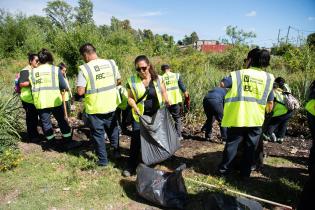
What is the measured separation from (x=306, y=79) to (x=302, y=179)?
164 inches

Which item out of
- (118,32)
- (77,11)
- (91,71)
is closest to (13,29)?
(118,32)

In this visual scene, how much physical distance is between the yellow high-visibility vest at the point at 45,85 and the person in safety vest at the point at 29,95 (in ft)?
1.25

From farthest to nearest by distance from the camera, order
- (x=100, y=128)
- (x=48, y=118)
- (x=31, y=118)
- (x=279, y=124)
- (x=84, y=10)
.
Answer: (x=84, y=10), (x=279, y=124), (x=31, y=118), (x=48, y=118), (x=100, y=128)

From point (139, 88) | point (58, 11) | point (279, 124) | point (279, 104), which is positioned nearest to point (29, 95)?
point (139, 88)

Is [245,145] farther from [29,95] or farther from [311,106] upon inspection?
[29,95]

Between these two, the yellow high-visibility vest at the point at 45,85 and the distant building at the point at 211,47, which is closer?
the yellow high-visibility vest at the point at 45,85

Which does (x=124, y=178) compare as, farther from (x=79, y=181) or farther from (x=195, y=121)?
(x=195, y=121)

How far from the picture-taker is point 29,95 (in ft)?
18.1

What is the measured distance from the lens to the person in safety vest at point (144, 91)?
402 centimetres

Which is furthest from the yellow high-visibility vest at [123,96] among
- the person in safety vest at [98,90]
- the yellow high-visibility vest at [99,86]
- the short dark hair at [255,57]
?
the short dark hair at [255,57]

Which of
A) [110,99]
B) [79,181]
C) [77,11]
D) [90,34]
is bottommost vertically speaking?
[79,181]

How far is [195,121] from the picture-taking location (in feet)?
24.3

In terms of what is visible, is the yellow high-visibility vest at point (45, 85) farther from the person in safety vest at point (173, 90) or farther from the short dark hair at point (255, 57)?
the short dark hair at point (255, 57)

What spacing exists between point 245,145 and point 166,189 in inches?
55.6
